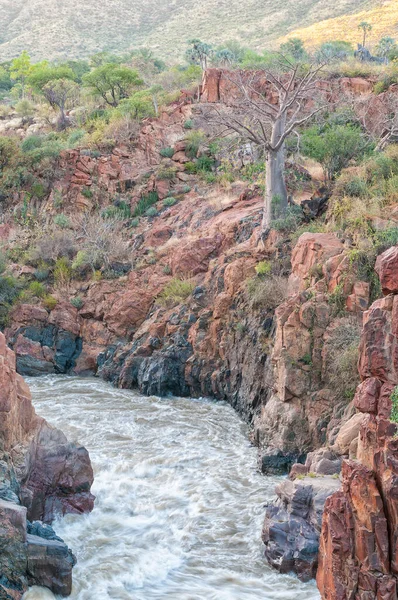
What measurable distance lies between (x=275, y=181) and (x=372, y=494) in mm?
12268

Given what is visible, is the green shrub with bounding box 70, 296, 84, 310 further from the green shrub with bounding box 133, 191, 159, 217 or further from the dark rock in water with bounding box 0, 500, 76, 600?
the dark rock in water with bounding box 0, 500, 76, 600

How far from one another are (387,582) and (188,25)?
6404 centimetres

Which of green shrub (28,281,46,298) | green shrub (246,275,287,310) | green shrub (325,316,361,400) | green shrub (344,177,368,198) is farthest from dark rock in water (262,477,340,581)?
green shrub (28,281,46,298)

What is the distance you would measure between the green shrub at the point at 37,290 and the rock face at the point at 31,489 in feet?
35.8

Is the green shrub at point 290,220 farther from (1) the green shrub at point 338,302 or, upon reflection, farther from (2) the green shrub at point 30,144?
(2) the green shrub at point 30,144

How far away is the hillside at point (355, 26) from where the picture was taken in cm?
4741

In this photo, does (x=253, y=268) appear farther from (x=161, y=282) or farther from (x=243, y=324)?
(x=161, y=282)

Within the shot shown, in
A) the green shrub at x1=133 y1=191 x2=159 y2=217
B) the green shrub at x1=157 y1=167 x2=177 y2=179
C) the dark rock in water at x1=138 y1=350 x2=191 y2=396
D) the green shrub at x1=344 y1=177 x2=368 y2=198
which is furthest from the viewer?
the green shrub at x1=157 y1=167 x2=177 y2=179

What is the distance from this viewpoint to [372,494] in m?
6.63

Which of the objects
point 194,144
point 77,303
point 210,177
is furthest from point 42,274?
point 194,144

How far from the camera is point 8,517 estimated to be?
307 inches

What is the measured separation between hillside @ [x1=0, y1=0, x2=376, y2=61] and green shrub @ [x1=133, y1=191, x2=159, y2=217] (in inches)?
1297

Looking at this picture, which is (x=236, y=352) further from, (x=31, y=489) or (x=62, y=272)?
(x=62, y=272)

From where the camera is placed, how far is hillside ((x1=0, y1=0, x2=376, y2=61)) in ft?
190
